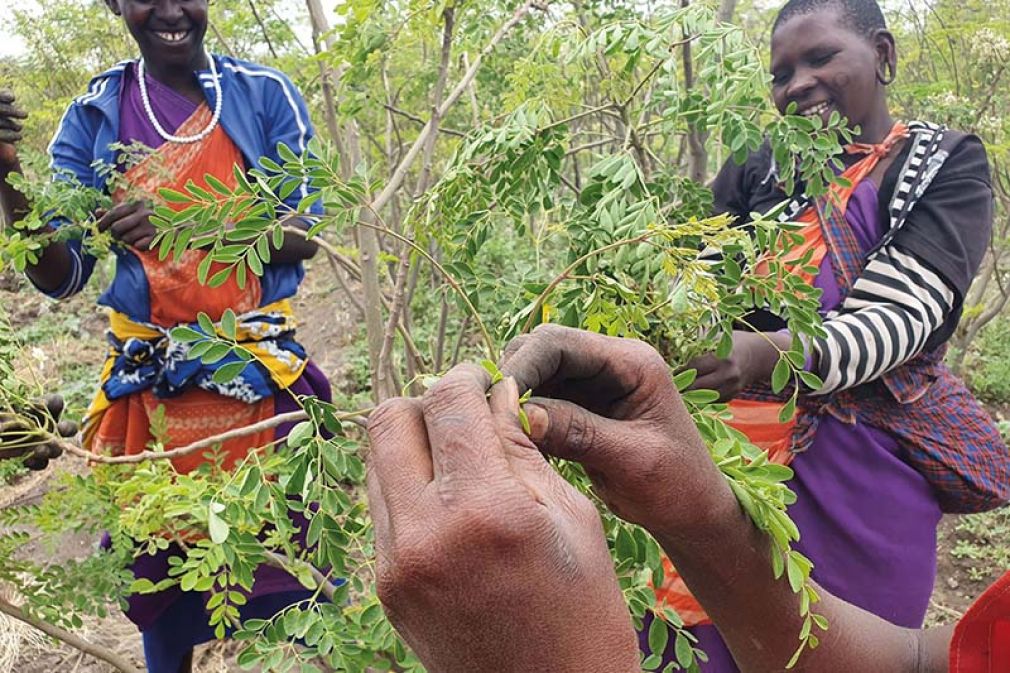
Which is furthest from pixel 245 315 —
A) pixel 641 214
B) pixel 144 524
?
pixel 641 214

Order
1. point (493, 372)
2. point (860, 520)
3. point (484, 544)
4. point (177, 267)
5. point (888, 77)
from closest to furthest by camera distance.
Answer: point (484, 544) < point (493, 372) < point (860, 520) < point (888, 77) < point (177, 267)

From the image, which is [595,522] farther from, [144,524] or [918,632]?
[144,524]

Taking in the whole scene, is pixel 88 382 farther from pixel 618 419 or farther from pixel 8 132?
pixel 618 419

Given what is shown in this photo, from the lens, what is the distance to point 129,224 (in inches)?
77.9

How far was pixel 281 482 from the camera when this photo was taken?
1146mm

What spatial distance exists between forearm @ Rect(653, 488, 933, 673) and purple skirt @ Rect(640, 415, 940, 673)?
39cm

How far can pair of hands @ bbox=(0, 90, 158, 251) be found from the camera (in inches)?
77.5

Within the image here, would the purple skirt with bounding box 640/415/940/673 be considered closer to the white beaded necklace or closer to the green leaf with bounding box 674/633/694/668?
the green leaf with bounding box 674/633/694/668

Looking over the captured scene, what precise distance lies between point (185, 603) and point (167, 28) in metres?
1.68

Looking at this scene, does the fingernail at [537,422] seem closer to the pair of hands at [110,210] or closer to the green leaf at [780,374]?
the green leaf at [780,374]

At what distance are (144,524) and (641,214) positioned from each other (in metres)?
1.15

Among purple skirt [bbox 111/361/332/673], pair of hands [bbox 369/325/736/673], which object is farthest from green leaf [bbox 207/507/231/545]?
purple skirt [bbox 111/361/332/673]

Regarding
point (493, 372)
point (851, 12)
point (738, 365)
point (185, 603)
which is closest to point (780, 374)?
point (738, 365)

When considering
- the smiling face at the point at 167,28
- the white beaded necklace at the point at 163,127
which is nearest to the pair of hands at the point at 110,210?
the white beaded necklace at the point at 163,127
